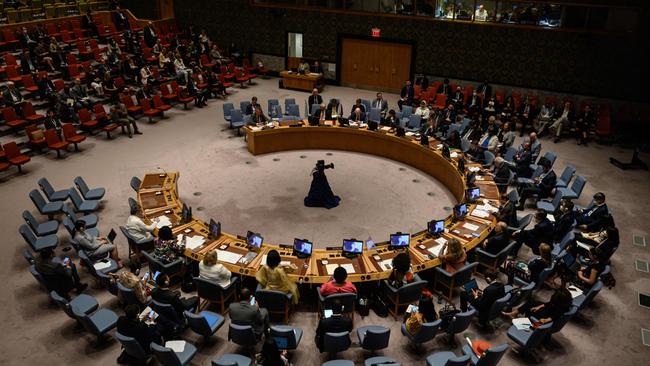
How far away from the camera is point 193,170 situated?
47.3 ft

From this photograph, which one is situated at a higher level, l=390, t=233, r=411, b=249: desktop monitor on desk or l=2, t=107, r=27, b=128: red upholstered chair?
l=2, t=107, r=27, b=128: red upholstered chair

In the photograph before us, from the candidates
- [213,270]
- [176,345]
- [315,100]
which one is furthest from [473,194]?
[315,100]

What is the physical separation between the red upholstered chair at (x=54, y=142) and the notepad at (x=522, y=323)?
43.3 ft

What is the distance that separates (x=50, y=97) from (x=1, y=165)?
4.30 m

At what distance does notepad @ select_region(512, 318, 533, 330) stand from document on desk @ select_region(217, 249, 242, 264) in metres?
4.88

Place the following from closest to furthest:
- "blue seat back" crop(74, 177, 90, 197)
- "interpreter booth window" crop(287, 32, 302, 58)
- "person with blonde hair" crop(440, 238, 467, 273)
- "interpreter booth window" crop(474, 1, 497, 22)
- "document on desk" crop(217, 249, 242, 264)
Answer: "person with blonde hair" crop(440, 238, 467, 273), "document on desk" crop(217, 249, 242, 264), "blue seat back" crop(74, 177, 90, 197), "interpreter booth window" crop(474, 1, 497, 22), "interpreter booth window" crop(287, 32, 302, 58)

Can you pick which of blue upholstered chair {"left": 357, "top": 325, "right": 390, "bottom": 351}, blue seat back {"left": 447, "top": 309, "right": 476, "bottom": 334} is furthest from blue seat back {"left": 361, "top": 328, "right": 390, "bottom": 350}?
blue seat back {"left": 447, "top": 309, "right": 476, "bottom": 334}

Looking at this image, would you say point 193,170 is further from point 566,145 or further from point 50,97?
point 566,145

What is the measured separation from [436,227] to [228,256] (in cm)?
408

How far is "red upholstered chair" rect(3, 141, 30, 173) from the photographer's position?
13398 millimetres

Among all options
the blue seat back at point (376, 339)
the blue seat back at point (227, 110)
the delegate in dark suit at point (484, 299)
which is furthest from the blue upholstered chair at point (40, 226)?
the delegate in dark suit at point (484, 299)

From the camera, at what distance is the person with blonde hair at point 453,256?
28.4ft

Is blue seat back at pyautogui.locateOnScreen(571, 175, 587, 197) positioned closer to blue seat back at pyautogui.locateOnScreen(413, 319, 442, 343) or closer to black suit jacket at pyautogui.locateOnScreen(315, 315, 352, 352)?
blue seat back at pyautogui.locateOnScreen(413, 319, 442, 343)

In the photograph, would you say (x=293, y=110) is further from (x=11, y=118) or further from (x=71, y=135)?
(x=11, y=118)
